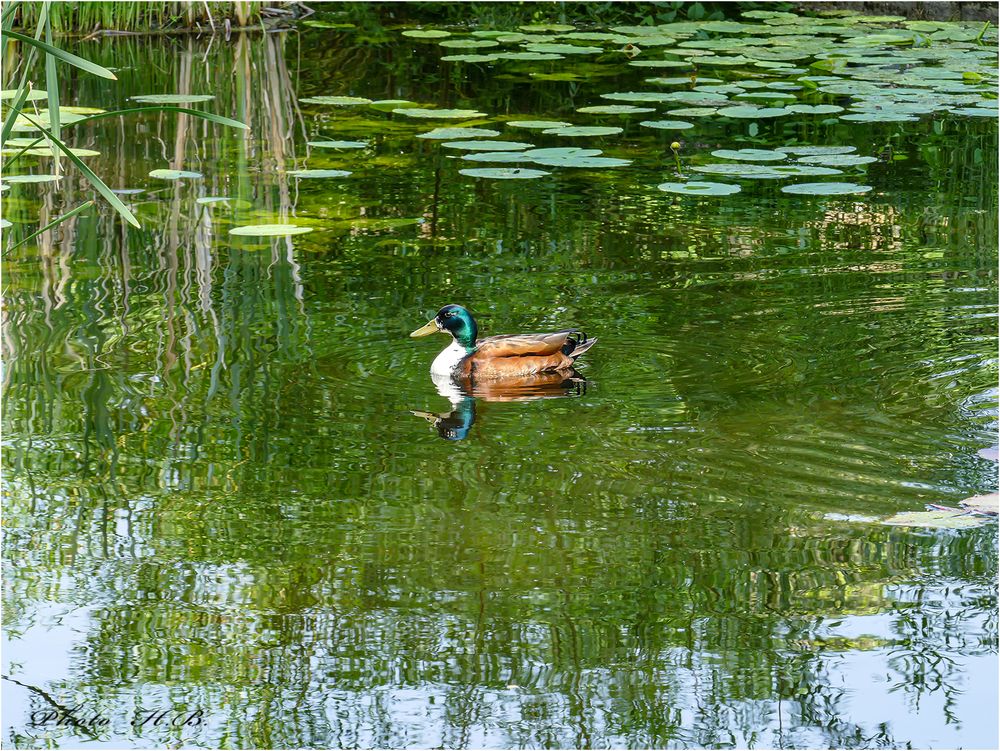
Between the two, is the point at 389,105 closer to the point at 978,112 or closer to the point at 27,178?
the point at 27,178

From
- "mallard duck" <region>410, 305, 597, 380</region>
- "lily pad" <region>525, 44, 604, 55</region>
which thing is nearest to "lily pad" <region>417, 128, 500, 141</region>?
"lily pad" <region>525, 44, 604, 55</region>

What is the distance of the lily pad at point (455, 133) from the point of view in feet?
32.8

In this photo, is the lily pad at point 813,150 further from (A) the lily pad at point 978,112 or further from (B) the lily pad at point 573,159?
(A) the lily pad at point 978,112

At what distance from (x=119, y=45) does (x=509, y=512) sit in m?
10.5

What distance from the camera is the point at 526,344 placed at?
591 centimetres

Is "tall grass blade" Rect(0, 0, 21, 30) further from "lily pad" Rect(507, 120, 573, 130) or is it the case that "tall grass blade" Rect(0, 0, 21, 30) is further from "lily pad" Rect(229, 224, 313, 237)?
"lily pad" Rect(507, 120, 573, 130)

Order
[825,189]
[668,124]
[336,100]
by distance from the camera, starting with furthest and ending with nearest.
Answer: [336,100], [668,124], [825,189]

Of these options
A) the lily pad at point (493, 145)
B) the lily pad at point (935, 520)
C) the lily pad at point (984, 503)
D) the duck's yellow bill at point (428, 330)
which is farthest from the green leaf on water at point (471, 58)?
the lily pad at point (935, 520)

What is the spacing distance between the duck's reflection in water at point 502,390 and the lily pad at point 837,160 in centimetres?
402

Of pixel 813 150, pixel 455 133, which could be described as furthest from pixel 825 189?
pixel 455 133

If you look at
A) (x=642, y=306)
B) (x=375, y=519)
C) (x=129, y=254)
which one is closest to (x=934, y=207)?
(x=642, y=306)

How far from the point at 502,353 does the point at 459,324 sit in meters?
0.26

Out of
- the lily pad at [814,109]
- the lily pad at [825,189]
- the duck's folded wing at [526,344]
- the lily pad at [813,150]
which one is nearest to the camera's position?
the duck's folded wing at [526,344]

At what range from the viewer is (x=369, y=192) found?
8867mm
